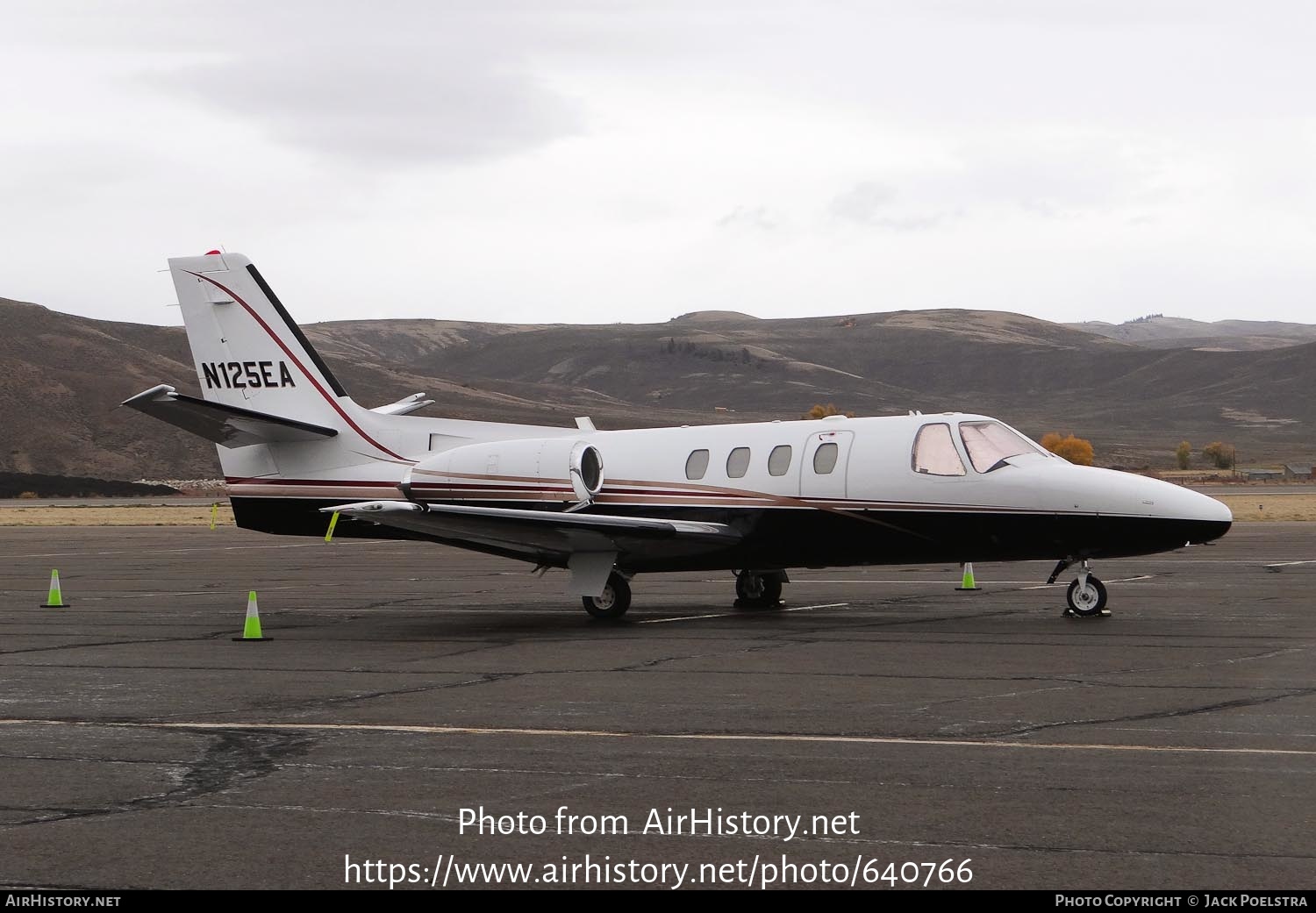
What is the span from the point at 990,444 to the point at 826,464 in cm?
218

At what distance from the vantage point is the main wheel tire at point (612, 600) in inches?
786

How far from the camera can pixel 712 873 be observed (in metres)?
7.04

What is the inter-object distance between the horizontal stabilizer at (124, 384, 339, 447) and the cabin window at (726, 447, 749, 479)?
610cm

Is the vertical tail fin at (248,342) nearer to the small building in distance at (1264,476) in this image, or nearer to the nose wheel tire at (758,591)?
the nose wheel tire at (758,591)

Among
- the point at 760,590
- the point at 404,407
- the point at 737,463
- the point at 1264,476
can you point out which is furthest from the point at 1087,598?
the point at 1264,476

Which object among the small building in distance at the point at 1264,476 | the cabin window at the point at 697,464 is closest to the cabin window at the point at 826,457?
the cabin window at the point at 697,464

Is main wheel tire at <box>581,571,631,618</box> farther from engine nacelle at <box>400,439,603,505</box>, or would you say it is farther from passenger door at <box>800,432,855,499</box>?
passenger door at <box>800,432,855,499</box>

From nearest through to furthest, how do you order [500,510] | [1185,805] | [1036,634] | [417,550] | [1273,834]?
[1273,834] < [1185,805] < [1036,634] < [500,510] < [417,550]

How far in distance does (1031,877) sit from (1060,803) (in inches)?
61.1

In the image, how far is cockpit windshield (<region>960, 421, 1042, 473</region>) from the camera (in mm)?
18969

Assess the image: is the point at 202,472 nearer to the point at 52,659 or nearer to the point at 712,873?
the point at 52,659

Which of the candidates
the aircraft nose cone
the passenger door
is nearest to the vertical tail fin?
the passenger door

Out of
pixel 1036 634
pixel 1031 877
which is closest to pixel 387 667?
pixel 1036 634

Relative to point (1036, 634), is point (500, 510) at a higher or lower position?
higher
